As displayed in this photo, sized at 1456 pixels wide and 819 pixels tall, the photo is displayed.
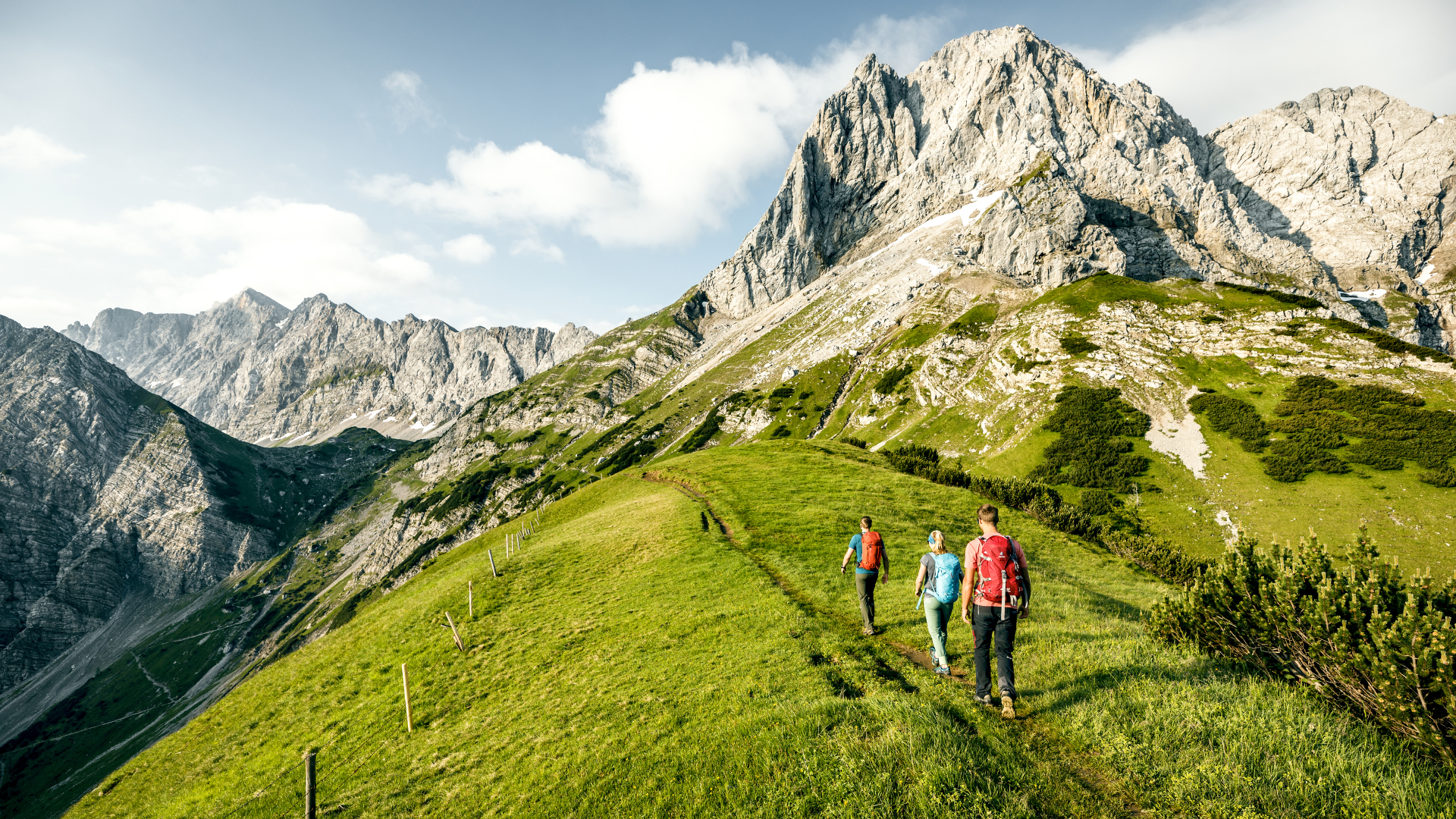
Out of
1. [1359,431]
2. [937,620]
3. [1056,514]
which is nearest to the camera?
[937,620]

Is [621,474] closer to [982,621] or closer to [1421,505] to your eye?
[982,621]

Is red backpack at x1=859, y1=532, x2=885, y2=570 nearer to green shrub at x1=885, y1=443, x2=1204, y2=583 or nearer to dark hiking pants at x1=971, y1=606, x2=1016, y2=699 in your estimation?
dark hiking pants at x1=971, y1=606, x2=1016, y2=699

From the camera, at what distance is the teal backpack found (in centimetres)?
1288

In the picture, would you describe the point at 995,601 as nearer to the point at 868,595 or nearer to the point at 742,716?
the point at 742,716

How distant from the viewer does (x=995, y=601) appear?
11.1 m

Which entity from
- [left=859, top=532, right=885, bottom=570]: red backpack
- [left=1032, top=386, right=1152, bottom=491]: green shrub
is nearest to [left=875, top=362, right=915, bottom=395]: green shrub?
[left=1032, top=386, right=1152, bottom=491]: green shrub

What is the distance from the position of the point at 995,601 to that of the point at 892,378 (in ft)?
498

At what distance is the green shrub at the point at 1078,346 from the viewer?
113 metres

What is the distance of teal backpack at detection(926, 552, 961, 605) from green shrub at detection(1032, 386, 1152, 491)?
8326 cm

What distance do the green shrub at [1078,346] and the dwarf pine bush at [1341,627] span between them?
121 meters

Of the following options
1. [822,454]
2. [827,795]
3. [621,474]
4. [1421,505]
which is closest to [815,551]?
[827,795]

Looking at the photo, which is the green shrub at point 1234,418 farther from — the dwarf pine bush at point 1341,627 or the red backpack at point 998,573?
the red backpack at point 998,573

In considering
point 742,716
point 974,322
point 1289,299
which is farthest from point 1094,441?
point 742,716

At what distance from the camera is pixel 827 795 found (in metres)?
8.24
